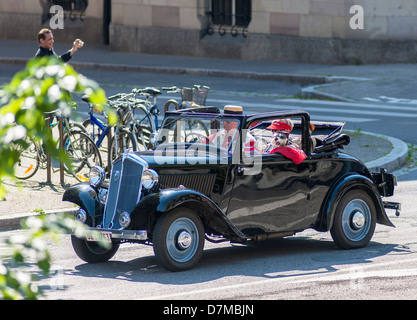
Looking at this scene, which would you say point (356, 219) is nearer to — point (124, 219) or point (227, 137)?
point (227, 137)

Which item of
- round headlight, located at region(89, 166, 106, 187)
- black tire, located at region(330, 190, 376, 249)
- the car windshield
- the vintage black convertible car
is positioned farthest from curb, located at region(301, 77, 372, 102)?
round headlight, located at region(89, 166, 106, 187)

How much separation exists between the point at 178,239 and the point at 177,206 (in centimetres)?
28

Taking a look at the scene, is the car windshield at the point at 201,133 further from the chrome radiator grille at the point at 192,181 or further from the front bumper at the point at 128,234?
the front bumper at the point at 128,234

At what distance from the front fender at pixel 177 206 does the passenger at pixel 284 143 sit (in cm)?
90

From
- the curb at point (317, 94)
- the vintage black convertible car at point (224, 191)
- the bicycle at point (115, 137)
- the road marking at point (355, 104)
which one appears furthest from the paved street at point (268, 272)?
the curb at point (317, 94)

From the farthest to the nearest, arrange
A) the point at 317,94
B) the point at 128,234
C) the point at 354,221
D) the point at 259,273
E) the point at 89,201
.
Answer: the point at 317,94
the point at 354,221
the point at 89,201
the point at 259,273
the point at 128,234

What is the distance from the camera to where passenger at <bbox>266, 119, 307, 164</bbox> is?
25.0ft

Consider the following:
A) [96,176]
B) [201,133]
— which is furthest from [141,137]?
[96,176]

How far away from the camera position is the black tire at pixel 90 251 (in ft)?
24.0

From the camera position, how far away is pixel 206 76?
22.9 metres

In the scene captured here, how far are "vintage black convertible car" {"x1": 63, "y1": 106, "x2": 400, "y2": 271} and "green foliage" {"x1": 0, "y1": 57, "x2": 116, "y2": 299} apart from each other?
4.68 m

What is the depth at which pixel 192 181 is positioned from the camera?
7.18 metres

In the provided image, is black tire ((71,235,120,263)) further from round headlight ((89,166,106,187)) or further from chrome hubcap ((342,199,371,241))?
chrome hubcap ((342,199,371,241))

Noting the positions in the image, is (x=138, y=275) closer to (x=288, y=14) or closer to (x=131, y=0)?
(x=288, y=14)
